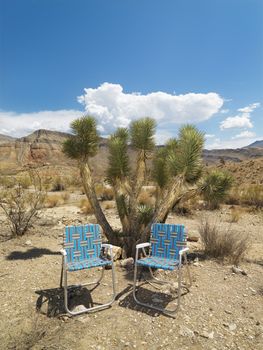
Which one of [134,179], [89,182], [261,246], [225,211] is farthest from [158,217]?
[225,211]

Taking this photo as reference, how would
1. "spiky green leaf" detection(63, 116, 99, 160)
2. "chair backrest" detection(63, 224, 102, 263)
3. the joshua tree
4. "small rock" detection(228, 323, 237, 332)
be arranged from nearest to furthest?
"small rock" detection(228, 323, 237, 332) → "chair backrest" detection(63, 224, 102, 263) → the joshua tree → "spiky green leaf" detection(63, 116, 99, 160)

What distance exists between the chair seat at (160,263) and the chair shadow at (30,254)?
8.32 ft

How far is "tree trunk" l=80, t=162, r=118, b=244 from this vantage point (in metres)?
5.74

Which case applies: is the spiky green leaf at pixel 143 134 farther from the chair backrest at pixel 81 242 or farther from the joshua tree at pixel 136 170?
the chair backrest at pixel 81 242

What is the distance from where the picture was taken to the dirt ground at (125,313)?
293 cm

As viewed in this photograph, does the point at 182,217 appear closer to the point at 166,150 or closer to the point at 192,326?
the point at 166,150

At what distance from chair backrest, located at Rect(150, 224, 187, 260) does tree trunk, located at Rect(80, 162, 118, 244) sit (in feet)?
4.96

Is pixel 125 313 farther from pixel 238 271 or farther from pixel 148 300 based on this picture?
pixel 238 271

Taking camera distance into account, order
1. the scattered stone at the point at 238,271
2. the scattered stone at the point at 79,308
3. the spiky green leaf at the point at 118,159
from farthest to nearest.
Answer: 1. the spiky green leaf at the point at 118,159
2. the scattered stone at the point at 238,271
3. the scattered stone at the point at 79,308

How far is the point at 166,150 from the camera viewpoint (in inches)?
266

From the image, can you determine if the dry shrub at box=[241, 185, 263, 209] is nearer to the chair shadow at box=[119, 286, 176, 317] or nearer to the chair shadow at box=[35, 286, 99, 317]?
the chair shadow at box=[119, 286, 176, 317]

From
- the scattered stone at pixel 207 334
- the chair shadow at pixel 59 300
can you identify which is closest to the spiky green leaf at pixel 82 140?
the chair shadow at pixel 59 300

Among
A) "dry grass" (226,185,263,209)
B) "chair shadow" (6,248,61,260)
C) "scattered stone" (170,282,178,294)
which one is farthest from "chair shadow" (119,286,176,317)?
"dry grass" (226,185,263,209)

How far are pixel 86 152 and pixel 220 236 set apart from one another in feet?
10.6
